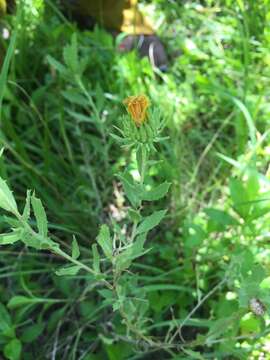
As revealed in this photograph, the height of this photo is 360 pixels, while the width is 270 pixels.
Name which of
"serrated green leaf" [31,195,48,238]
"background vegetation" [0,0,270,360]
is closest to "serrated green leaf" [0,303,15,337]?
"background vegetation" [0,0,270,360]

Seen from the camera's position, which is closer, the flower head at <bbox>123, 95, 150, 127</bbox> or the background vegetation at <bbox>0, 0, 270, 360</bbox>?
the flower head at <bbox>123, 95, 150, 127</bbox>

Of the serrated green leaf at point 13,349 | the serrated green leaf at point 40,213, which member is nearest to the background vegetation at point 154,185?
the serrated green leaf at point 13,349

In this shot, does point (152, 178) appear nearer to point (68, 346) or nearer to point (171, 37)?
point (68, 346)

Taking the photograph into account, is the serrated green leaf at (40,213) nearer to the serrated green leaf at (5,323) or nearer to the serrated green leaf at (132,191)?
the serrated green leaf at (132,191)

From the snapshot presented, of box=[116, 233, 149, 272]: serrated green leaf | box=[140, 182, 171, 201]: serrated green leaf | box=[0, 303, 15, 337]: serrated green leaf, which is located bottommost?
box=[0, 303, 15, 337]: serrated green leaf


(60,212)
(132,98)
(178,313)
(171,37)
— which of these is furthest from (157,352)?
(171,37)

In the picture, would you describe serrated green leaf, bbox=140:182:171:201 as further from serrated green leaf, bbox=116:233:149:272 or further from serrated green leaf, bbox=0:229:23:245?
serrated green leaf, bbox=0:229:23:245
